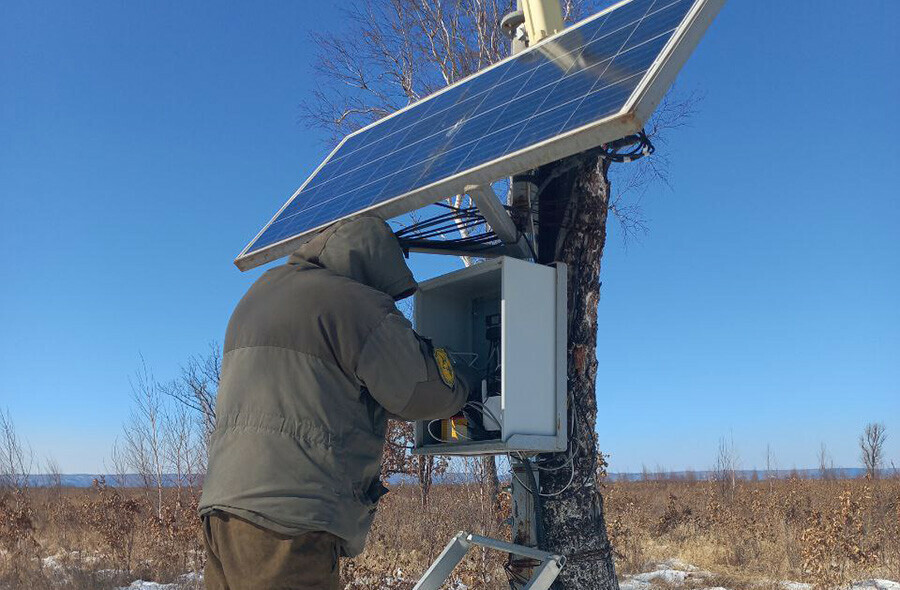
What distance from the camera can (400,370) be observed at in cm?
245

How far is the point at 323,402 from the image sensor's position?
2385 mm

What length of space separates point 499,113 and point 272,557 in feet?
6.54

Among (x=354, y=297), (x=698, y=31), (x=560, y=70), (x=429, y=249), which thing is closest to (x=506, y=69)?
(x=560, y=70)

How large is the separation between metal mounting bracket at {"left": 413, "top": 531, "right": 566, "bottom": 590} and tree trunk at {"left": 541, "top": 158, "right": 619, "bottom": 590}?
0.49 metres

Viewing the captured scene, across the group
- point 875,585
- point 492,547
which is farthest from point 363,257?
point 875,585

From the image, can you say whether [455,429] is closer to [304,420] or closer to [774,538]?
[304,420]

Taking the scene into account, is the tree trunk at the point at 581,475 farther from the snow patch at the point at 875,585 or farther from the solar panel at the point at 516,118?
the snow patch at the point at 875,585

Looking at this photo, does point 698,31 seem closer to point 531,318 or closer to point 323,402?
point 531,318

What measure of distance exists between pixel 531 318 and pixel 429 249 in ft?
2.94

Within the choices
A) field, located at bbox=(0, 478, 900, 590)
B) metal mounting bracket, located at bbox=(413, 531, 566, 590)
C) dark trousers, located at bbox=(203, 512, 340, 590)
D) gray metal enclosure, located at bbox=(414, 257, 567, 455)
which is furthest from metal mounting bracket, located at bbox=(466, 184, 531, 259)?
field, located at bbox=(0, 478, 900, 590)

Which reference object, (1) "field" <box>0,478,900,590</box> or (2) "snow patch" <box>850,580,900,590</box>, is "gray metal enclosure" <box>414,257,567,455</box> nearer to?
(1) "field" <box>0,478,900,590</box>

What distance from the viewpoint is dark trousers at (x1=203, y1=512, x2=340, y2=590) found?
231 cm

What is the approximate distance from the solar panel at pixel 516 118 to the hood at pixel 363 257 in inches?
13.9

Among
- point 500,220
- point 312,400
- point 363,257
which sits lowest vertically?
point 312,400
